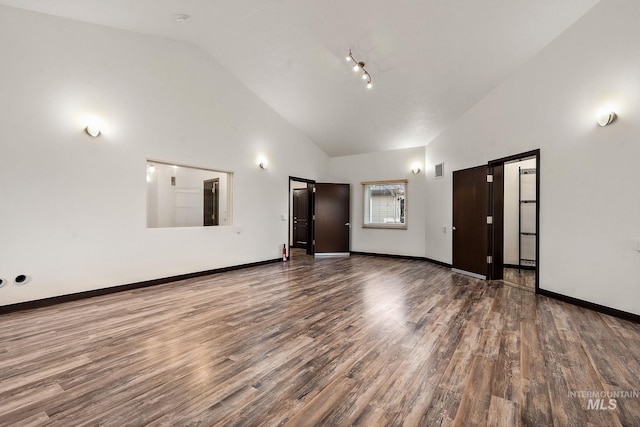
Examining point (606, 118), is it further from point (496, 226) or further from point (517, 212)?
point (517, 212)

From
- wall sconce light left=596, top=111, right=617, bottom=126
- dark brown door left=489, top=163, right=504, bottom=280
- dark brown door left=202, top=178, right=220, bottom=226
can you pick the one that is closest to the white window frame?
dark brown door left=489, top=163, right=504, bottom=280

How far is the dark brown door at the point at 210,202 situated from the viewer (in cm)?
620

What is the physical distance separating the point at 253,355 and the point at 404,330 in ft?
4.68

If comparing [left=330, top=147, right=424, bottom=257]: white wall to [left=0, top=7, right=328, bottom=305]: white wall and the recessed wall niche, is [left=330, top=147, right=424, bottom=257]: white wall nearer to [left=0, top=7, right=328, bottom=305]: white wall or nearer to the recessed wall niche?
[left=0, top=7, right=328, bottom=305]: white wall

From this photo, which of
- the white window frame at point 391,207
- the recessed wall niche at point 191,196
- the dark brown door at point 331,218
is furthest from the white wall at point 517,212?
the recessed wall niche at point 191,196

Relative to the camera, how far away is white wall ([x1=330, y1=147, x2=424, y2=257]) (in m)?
7.26

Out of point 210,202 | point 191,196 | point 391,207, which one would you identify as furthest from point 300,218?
point 191,196

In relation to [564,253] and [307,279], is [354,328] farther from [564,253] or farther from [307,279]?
[564,253]

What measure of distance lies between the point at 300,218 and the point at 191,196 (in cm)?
376

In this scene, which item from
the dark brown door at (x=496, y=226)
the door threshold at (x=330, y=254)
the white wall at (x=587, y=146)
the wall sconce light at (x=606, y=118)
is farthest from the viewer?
the door threshold at (x=330, y=254)

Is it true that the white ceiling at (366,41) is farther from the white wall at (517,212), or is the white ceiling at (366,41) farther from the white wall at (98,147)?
the white wall at (517,212)

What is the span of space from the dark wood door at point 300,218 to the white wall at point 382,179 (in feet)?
4.42

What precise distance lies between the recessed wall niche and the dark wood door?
3.32 m

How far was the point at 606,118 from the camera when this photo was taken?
341 centimetres
